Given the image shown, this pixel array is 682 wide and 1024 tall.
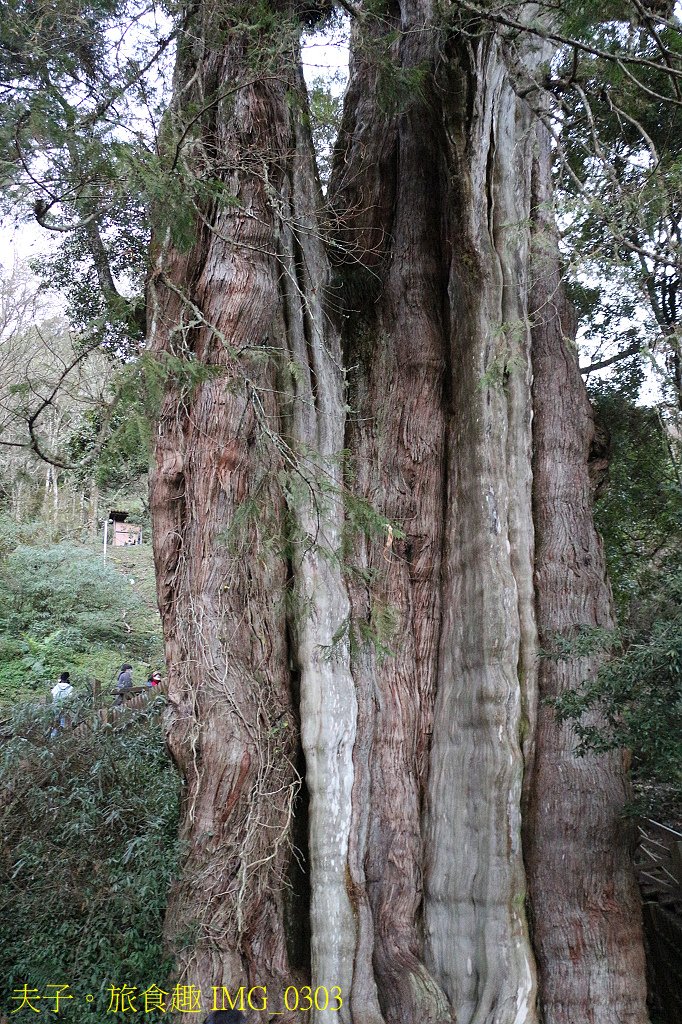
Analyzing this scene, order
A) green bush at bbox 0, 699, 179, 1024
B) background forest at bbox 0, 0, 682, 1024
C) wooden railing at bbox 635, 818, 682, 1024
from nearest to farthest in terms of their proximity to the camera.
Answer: background forest at bbox 0, 0, 682, 1024 → green bush at bbox 0, 699, 179, 1024 → wooden railing at bbox 635, 818, 682, 1024

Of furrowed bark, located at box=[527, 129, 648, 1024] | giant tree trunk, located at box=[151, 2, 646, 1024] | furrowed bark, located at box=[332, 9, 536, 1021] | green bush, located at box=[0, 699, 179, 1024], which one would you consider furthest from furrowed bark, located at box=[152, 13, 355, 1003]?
furrowed bark, located at box=[527, 129, 648, 1024]

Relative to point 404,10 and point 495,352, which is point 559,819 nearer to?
point 495,352

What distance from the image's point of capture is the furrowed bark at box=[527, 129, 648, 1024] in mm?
3678

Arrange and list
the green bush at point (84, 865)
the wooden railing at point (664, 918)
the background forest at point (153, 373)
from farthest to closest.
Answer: the wooden railing at point (664, 918) → the green bush at point (84, 865) → the background forest at point (153, 373)

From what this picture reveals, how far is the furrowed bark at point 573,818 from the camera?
3.68 m

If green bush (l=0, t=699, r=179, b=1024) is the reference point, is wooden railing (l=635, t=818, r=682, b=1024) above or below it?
below

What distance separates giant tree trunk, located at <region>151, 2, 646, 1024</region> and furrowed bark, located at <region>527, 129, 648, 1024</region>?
0.6 inches

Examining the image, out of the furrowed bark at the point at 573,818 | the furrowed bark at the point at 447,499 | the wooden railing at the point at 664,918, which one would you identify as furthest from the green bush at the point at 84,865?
the wooden railing at the point at 664,918

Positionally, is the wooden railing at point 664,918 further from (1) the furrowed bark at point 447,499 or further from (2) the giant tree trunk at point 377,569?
(1) the furrowed bark at point 447,499

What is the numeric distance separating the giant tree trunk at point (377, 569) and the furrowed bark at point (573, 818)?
2 cm

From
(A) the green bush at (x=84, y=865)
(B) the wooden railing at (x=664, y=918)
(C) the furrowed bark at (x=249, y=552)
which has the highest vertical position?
(C) the furrowed bark at (x=249, y=552)

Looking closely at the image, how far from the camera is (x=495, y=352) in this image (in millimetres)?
4324

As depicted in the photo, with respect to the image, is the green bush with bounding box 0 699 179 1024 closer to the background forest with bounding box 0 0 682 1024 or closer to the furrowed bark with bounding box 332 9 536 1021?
the background forest with bounding box 0 0 682 1024

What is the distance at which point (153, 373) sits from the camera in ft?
11.4
